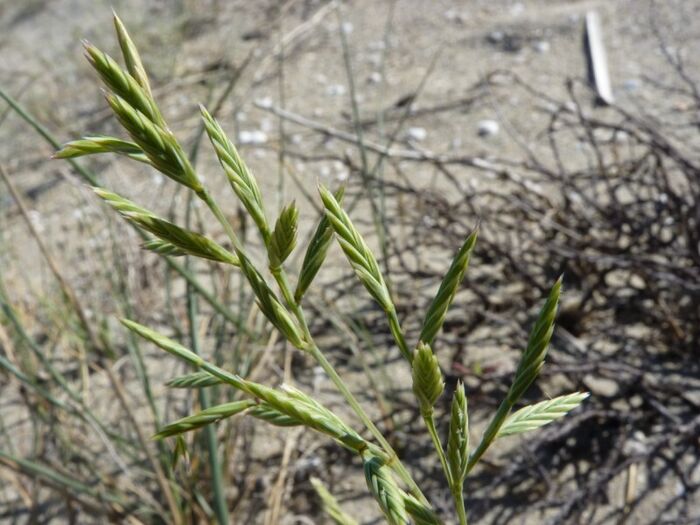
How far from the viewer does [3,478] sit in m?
1.46

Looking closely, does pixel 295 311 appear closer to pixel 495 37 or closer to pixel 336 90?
pixel 336 90

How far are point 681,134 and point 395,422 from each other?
1.07 meters

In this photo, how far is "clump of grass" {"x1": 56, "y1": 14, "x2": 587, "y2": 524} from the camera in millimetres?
395

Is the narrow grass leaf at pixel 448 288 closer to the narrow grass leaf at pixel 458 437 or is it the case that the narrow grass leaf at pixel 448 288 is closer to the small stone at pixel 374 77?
the narrow grass leaf at pixel 458 437

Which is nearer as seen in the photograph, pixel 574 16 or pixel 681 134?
pixel 681 134

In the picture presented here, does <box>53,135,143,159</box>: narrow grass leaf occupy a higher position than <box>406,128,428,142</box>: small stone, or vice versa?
<box>406,128,428,142</box>: small stone

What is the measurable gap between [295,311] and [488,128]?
1828mm

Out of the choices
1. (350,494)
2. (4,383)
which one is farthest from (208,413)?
(4,383)

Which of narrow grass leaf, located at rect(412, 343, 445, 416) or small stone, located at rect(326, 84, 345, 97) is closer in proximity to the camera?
narrow grass leaf, located at rect(412, 343, 445, 416)

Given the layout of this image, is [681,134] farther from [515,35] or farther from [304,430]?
[304,430]

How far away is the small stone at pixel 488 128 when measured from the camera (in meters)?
2.17

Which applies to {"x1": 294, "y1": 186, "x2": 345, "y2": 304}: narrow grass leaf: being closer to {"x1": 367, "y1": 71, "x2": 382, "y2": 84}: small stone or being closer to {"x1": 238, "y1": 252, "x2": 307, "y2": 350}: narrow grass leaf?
{"x1": 238, "y1": 252, "x2": 307, "y2": 350}: narrow grass leaf

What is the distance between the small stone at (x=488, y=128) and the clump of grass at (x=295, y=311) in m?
1.80

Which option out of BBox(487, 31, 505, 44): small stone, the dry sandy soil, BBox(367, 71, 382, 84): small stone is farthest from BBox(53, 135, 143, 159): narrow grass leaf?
BBox(487, 31, 505, 44): small stone
